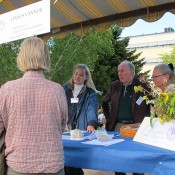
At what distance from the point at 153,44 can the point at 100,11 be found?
66.0m

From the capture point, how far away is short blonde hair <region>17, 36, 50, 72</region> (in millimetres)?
1980

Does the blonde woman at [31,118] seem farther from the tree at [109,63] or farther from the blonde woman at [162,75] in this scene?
the tree at [109,63]

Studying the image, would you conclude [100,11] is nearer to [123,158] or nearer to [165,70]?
[165,70]

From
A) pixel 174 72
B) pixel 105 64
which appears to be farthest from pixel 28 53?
pixel 105 64

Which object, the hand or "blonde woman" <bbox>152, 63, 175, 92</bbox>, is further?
"blonde woman" <bbox>152, 63, 175, 92</bbox>

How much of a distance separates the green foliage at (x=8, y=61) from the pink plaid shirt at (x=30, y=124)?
1647cm

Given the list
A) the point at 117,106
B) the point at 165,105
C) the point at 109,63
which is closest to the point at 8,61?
the point at 109,63

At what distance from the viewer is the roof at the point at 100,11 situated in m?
4.36

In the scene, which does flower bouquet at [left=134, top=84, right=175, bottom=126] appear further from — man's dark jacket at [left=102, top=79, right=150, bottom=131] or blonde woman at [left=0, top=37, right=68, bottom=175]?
man's dark jacket at [left=102, top=79, right=150, bottom=131]

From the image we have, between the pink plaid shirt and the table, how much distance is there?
427 millimetres

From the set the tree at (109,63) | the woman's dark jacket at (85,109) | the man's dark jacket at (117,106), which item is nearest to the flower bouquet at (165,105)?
the woman's dark jacket at (85,109)

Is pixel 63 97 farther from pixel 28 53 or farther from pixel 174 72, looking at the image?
pixel 174 72

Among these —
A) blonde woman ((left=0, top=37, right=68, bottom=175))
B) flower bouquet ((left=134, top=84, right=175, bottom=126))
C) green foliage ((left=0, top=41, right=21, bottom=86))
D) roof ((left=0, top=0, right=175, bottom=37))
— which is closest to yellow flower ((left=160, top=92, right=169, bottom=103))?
flower bouquet ((left=134, top=84, right=175, bottom=126))

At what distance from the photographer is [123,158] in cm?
226
